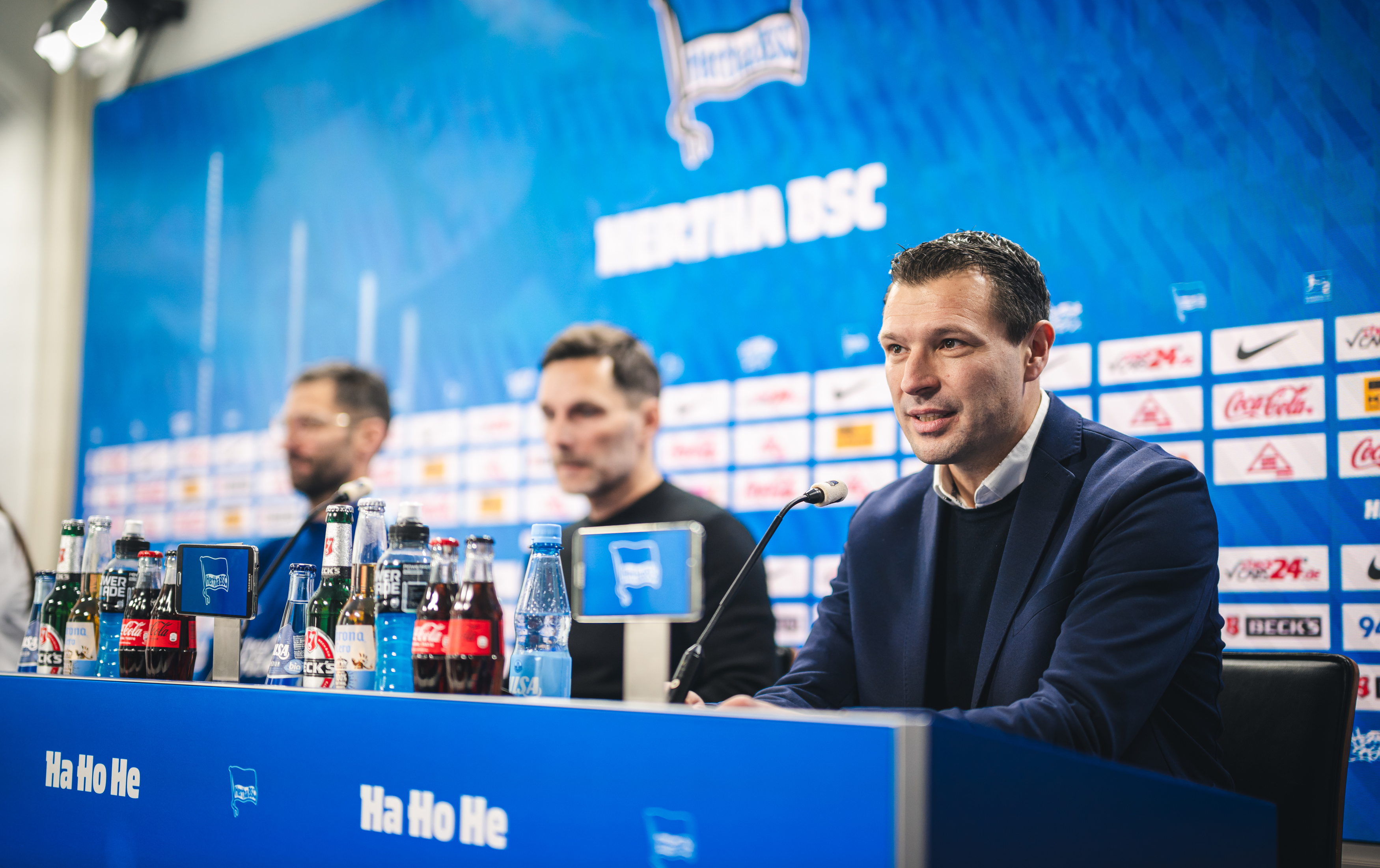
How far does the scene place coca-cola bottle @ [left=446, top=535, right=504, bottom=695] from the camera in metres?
1.16

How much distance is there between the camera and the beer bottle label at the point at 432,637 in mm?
1169

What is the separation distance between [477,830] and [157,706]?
19.6 inches

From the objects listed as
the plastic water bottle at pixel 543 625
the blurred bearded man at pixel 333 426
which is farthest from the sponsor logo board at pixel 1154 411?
the blurred bearded man at pixel 333 426

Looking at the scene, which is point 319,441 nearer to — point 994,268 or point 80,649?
point 80,649

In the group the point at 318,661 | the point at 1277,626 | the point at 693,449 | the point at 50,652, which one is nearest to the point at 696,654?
the point at 318,661

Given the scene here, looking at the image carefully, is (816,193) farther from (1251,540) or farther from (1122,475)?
(1122,475)

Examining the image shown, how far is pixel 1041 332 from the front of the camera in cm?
167

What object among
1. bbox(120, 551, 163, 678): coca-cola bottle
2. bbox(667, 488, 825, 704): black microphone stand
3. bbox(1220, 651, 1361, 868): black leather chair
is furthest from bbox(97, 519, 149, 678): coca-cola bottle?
bbox(1220, 651, 1361, 868): black leather chair

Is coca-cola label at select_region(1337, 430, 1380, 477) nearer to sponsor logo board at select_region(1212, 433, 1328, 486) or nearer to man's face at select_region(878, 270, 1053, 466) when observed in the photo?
sponsor logo board at select_region(1212, 433, 1328, 486)

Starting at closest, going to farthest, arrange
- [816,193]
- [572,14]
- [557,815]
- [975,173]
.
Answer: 1. [557,815]
2. [975,173]
3. [816,193]
4. [572,14]

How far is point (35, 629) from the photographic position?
1676mm

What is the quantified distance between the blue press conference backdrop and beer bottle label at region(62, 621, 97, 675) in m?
1.68

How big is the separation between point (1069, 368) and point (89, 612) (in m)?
1.92

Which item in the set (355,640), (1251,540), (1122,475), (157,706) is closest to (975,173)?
(1251,540)
